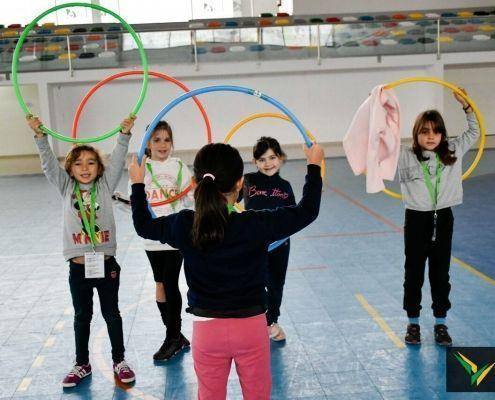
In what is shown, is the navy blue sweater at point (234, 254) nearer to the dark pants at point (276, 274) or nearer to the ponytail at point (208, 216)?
the ponytail at point (208, 216)

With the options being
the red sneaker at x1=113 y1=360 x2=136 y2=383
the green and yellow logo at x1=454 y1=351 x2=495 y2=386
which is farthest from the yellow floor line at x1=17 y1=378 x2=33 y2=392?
the green and yellow logo at x1=454 y1=351 x2=495 y2=386

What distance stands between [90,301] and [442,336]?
2.66 meters

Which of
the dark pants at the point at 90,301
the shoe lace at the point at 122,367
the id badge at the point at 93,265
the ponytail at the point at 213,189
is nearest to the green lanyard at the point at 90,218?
the id badge at the point at 93,265

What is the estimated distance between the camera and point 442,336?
464cm

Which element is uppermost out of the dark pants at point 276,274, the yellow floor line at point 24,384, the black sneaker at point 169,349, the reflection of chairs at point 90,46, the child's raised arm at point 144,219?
the reflection of chairs at point 90,46

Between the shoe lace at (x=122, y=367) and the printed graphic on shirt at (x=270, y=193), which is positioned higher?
the printed graphic on shirt at (x=270, y=193)

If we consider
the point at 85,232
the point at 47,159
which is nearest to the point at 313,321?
the point at 85,232

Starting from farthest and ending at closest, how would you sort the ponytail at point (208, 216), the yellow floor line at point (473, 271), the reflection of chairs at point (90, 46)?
the reflection of chairs at point (90, 46)
the yellow floor line at point (473, 271)
the ponytail at point (208, 216)

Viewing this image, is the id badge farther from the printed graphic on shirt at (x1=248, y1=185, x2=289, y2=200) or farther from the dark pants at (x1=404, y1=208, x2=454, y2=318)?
the dark pants at (x1=404, y1=208, x2=454, y2=318)

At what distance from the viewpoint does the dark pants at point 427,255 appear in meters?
4.58

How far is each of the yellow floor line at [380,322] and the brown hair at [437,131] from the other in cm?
144

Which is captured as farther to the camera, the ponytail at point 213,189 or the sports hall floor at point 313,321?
the sports hall floor at point 313,321

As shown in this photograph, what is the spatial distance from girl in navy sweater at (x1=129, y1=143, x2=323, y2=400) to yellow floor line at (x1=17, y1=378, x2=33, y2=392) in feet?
6.70

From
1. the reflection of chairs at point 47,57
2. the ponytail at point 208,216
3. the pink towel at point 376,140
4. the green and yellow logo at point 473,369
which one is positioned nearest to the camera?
the ponytail at point 208,216
